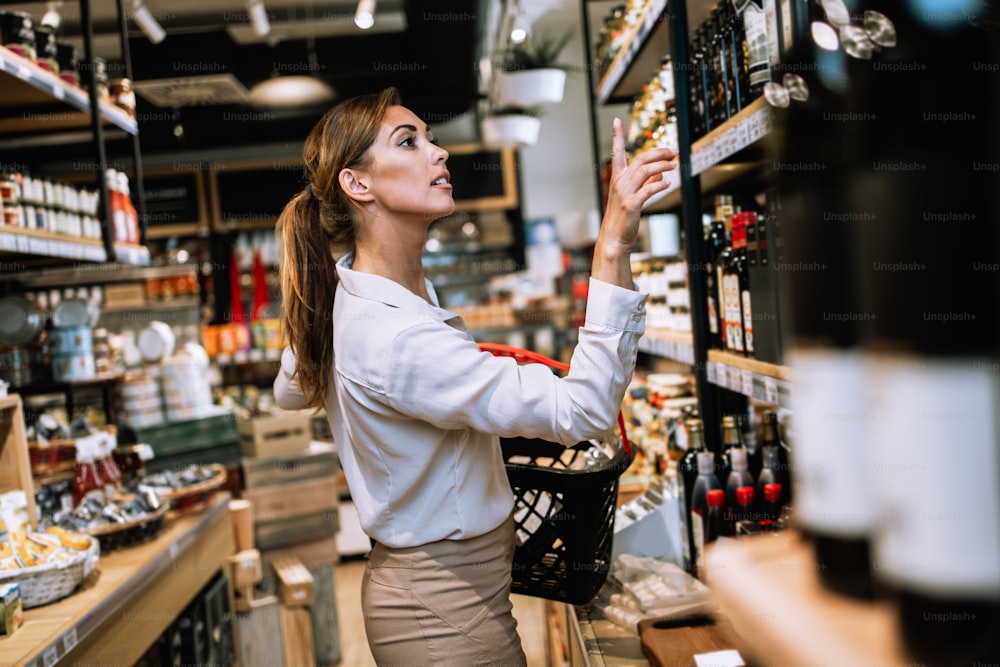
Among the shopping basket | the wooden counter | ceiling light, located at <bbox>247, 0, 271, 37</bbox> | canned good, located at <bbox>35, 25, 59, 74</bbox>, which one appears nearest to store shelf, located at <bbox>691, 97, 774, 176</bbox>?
the shopping basket

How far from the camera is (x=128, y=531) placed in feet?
9.09

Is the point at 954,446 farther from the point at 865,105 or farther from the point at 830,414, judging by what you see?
the point at 865,105

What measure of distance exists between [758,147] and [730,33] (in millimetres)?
258

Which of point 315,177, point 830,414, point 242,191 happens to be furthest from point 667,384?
point 242,191

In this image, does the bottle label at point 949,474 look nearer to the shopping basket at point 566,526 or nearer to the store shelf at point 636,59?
the shopping basket at point 566,526

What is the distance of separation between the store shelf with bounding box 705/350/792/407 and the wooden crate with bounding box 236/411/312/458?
2782 mm

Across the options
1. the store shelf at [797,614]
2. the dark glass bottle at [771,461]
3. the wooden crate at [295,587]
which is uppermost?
the store shelf at [797,614]

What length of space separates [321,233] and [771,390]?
95 centimetres

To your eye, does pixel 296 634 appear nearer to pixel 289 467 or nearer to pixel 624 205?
pixel 289 467

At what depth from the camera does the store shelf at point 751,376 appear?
1.59 m

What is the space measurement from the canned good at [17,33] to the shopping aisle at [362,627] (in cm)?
272

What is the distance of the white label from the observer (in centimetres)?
46

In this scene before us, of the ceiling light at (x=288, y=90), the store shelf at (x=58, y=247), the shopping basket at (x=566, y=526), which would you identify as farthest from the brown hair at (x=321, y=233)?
the ceiling light at (x=288, y=90)

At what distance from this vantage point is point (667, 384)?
2.99m
